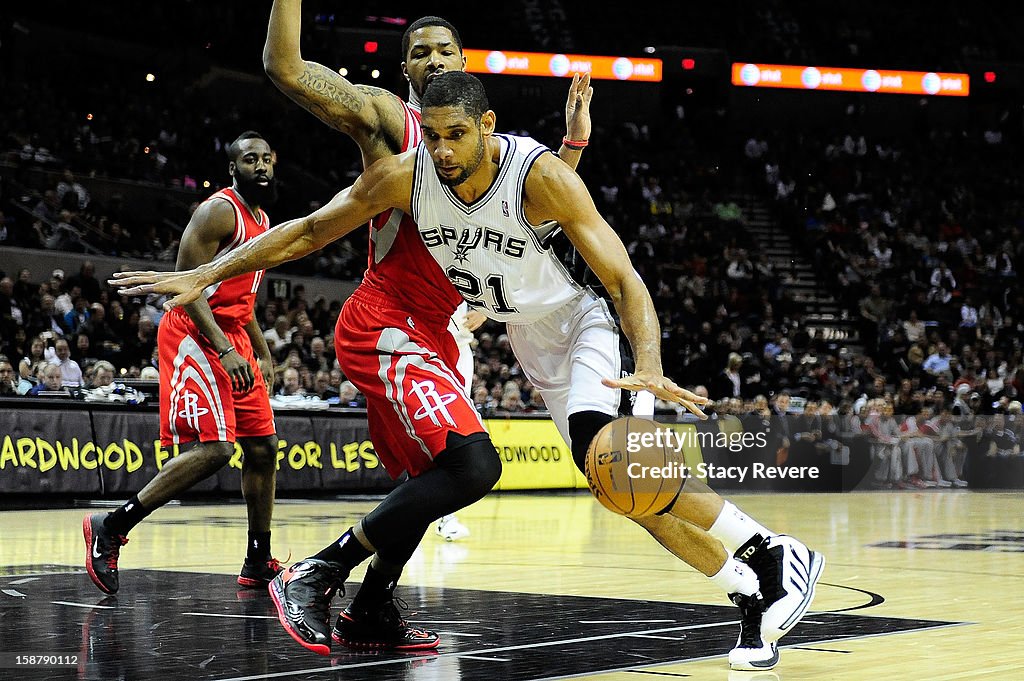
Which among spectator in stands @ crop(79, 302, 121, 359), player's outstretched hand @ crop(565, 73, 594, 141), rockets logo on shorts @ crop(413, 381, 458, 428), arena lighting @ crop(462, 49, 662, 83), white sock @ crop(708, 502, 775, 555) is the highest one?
arena lighting @ crop(462, 49, 662, 83)

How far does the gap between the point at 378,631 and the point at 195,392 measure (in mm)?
2282

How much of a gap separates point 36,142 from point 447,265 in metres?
18.8

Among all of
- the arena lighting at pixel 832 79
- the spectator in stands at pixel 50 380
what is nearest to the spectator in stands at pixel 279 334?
the spectator in stands at pixel 50 380

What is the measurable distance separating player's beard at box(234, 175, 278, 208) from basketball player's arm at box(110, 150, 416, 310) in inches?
92.0

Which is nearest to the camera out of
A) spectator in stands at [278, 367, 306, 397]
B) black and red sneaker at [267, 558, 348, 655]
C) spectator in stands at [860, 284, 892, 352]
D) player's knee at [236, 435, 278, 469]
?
black and red sneaker at [267, 558, 348, 655]

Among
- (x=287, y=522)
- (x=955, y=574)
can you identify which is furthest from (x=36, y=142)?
(x=955, y=574)

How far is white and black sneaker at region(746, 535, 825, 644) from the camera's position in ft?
14.9

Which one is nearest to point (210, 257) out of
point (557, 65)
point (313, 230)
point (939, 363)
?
point (313, 230)

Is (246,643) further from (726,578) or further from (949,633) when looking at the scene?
(949,633)

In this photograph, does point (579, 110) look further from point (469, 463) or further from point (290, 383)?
point (290, 383)

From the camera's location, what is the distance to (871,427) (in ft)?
61.1

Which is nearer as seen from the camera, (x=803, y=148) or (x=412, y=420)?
(x=412, y=420)

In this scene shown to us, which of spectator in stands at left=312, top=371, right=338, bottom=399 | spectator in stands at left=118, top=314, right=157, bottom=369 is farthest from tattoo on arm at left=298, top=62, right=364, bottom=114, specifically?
spectator in stands at left=118, top=314, right=157, bottom=369

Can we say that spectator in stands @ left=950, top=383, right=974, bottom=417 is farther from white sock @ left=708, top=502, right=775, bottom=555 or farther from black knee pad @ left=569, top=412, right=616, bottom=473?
black knee pad @ left=569, top=412, right=616, bottom=473
